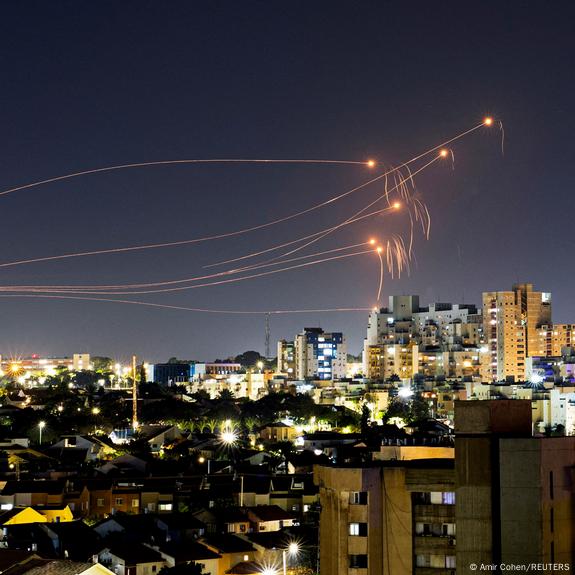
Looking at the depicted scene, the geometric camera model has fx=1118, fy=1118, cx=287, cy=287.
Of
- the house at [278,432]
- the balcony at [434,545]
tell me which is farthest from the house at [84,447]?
the balcony at [434,545]

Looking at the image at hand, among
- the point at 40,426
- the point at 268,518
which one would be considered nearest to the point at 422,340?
the point at 40,426

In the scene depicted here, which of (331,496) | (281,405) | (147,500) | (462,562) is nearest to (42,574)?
(331,496)

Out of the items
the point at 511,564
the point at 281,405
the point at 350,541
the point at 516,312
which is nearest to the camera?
the point at 511,564

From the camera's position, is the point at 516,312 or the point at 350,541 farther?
the point at 516,312

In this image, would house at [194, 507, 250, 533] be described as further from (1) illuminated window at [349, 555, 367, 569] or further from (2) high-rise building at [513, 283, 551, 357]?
(2) high-rise building at [513, 283, 551, 357]

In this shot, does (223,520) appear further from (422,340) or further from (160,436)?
(422,340)

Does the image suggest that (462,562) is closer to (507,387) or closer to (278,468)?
(278,468)
